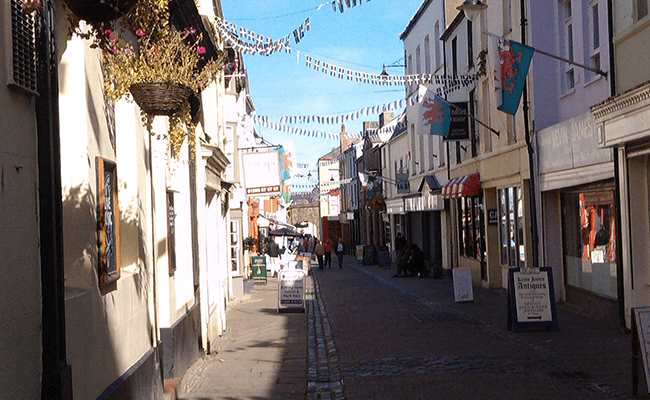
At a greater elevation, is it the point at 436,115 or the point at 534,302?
the point at 436,115

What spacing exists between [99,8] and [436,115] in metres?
17.6

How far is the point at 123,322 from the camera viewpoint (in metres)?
7.38

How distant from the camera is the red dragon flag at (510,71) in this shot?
1402cm

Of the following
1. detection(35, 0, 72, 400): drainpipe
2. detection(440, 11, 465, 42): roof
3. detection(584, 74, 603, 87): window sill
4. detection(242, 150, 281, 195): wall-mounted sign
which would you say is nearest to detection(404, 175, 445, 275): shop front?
detection(440, 11, 465, 42): roof

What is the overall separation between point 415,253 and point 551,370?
20.1 meters

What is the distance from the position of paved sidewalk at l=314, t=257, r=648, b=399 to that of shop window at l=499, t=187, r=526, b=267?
6.51 feet

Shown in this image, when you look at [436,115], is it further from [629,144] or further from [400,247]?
[400,247]

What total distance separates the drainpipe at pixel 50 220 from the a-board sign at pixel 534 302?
923 cm

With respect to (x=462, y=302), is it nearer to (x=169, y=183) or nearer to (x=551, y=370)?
(x=551, y=370)

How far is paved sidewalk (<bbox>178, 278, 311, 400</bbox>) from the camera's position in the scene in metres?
9.57

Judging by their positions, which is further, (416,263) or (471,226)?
(416,263)

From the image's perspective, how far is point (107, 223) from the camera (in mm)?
7078

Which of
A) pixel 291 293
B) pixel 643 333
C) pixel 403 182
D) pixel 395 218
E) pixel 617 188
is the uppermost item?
pixel 403 182

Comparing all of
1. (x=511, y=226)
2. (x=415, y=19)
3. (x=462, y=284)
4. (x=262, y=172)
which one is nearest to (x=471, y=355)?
(x=462, y=284)
